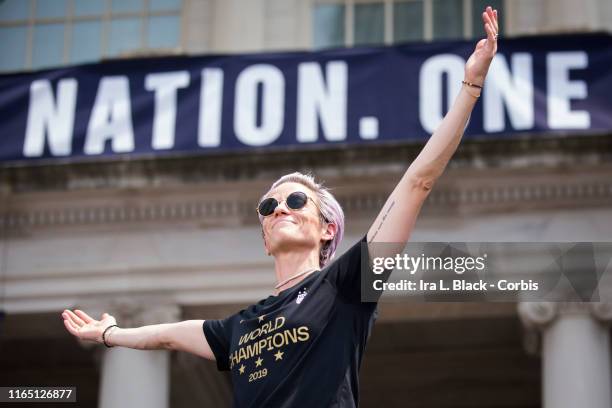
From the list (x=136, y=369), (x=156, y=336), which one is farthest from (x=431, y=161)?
(x=136, y=369)

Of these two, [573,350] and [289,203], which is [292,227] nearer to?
[289,203]

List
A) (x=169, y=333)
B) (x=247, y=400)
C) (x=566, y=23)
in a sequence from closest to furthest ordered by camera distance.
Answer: (x=247, y=400) < (x=169, y=333) < (x=566, y=23)

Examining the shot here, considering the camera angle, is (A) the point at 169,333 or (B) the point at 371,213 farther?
(B) the point at 371,213

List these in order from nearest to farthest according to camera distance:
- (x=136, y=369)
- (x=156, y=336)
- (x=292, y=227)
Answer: (x=292, y=227) < (x=156, y=336) < (x=136, y=369)

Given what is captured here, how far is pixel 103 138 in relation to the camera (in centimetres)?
1636

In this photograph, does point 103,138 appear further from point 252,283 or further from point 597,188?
point 597,188

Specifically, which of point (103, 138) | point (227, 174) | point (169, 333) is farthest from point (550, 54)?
point (169, 333)

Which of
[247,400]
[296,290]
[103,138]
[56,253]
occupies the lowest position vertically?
[247,400]

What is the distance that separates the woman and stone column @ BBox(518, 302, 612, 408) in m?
9.31

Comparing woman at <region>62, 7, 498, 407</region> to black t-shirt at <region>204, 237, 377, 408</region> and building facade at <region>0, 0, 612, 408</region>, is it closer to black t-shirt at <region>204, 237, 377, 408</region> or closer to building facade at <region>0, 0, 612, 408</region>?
black t-shirt at <region>204, 237, 377, 408</region>

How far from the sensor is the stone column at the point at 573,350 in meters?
15.1

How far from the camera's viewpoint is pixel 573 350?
15438 mm

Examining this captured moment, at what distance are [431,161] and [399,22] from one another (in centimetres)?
1331

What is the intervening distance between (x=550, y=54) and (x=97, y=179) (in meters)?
4.80
